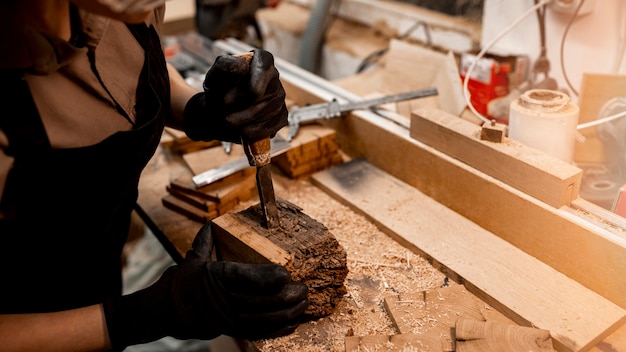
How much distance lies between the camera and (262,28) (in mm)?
3621

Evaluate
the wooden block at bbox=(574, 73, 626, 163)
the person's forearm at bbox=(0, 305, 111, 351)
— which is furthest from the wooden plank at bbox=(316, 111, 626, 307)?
the person's forearm at bbox=(0, 305, 111, 351)

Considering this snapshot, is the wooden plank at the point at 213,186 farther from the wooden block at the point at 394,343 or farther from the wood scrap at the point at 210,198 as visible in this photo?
the wooden block at the point at 394,343

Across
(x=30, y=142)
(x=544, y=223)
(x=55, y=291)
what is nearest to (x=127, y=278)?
(x=55, y=291)

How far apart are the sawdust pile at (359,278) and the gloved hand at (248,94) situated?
1.21ft

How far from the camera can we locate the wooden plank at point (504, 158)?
129cm

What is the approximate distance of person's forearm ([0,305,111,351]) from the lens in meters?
1.05

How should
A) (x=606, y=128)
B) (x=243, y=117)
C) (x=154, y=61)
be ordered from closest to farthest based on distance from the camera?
(x=243, y=117) < (x=154, y=61) < (x=606, y=128)

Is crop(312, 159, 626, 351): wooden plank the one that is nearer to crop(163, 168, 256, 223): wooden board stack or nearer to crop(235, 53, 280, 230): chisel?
crop(163, 168, 256, 223): wooden board stack

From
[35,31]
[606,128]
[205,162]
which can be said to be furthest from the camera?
[205,162]

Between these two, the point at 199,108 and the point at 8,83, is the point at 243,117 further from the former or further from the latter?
the point at 8,83

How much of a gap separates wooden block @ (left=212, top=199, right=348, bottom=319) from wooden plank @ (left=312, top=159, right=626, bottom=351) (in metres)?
0.28

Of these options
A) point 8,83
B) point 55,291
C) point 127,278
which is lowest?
point 127,278

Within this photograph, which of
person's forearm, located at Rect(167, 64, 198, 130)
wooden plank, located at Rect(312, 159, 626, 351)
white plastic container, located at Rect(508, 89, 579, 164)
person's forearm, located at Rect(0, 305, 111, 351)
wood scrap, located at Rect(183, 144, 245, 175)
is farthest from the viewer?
wood scrap, located at Rect(183, 144, 245, 175)

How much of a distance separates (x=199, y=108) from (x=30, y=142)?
1.69 ft
